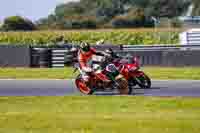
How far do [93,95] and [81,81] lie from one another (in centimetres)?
78

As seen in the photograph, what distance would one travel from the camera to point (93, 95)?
61.3 ft

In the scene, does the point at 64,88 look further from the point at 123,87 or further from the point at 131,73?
the point at 123,87

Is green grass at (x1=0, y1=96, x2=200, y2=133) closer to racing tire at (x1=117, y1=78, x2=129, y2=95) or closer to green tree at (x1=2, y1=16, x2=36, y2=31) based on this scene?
racing tire at (x1=117, y1=78, x2=129, y2=95)

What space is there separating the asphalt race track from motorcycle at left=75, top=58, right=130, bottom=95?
36 cm

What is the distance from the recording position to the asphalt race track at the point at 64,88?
754 inches

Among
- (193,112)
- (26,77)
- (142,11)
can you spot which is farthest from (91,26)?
(193,112)

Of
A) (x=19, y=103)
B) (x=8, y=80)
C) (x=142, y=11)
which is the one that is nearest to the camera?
(x=19, y=103)

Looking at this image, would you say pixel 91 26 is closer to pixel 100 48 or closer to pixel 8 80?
pixel 100 48

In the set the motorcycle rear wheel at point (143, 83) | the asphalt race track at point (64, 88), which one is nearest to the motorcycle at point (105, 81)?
the asphalt race track at point (64, 88)

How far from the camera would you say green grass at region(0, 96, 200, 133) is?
1178cm

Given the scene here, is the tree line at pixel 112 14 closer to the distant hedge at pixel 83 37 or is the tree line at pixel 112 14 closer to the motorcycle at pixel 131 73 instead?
the distant hedge at pixel 83 37

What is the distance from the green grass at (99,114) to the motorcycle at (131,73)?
111 inches

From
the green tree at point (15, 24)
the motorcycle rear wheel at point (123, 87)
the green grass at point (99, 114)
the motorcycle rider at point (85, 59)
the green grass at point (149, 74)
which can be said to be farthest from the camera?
the green tree at point (15, 24)

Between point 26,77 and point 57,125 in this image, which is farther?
point 26,77
